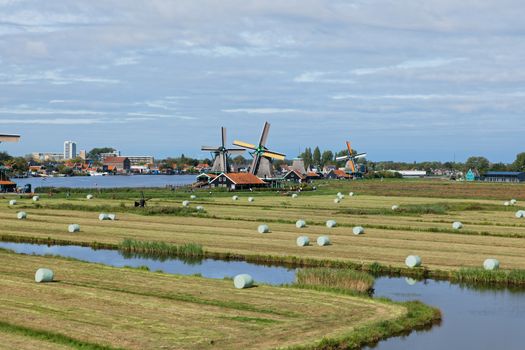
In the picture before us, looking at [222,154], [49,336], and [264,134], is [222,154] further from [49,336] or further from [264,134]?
[49,336]

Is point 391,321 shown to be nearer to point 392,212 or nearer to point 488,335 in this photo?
point 488,335

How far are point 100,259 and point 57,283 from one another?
452 inches

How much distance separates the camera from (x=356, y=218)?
68.1 metres

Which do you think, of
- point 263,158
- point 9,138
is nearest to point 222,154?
point 263,158

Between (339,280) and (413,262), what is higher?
(413,262)

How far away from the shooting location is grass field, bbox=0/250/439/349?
21.6 m

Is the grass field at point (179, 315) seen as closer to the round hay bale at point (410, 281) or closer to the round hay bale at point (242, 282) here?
the round hay bale at point (242, 282)

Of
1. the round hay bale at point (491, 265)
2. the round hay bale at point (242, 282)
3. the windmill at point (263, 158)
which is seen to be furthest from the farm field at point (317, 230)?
the windmill at point (263, 158)

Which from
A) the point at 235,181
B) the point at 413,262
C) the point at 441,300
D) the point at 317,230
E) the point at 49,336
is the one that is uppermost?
the point at 235,181

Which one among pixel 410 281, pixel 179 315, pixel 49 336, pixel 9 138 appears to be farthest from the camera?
pixel 9 138

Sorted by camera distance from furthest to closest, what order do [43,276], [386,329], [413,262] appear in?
1. [413,262]
2. [43,276]
3. [386,329]

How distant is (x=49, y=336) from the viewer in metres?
21.7

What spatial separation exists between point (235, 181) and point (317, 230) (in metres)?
79.8

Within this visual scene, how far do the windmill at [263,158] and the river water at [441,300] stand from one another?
114429mm
